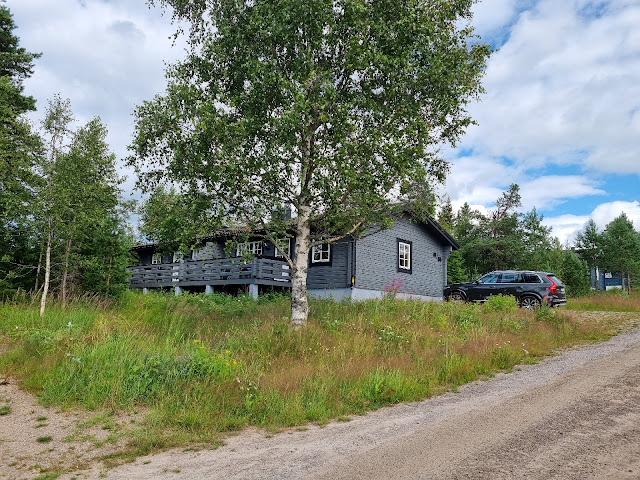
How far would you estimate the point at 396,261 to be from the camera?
77.7 ft

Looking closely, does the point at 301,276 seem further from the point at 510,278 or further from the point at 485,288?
the point at 510,278

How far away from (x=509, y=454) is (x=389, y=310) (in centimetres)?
863

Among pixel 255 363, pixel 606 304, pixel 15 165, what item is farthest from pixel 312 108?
pixel 606 304

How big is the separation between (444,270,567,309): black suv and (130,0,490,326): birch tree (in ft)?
30.5

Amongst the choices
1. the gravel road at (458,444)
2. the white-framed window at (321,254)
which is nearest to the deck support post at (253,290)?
the white-framed window at (321,254)

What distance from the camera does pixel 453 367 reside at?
8422mm

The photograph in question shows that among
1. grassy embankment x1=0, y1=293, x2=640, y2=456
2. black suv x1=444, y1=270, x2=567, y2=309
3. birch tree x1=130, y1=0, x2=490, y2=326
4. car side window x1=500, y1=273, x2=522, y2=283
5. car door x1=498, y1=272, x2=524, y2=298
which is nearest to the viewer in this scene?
grassy embankment x1=0, y1=293, x2=640, y2=456

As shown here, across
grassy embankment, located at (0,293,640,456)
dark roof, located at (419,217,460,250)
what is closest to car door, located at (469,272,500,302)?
dark roof, located at (419,217,460,250)

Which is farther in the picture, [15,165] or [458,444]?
[15,165]

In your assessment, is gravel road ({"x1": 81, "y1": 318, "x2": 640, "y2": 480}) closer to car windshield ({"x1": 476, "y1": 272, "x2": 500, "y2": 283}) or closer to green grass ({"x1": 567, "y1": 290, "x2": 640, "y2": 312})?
car windshield ({"x1": 476, "y1": 272, "x2": 500, "y2": 283})

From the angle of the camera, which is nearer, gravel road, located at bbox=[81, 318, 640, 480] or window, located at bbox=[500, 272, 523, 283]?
gravel road, located at bbox=[81, 318, 640, 480]

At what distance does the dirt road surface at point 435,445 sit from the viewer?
174 inches

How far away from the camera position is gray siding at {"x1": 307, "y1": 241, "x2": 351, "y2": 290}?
842 inches

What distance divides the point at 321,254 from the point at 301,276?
1092cm
